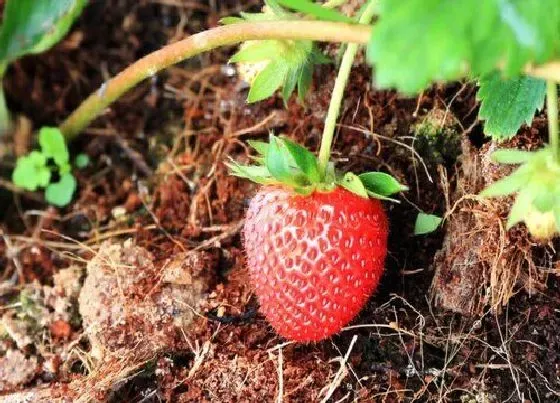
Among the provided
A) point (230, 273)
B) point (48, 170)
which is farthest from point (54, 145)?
point (230, 273)

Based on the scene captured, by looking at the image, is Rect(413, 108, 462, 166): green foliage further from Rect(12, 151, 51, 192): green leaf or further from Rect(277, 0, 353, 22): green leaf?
Rect(12, 151, 51, 192): green leaf

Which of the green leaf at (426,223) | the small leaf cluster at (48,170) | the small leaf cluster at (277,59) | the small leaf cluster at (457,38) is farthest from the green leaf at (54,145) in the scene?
the small leaf cluster at (457,38)

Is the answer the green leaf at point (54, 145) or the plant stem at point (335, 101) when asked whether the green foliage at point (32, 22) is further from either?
the plant stem at point (335, 101)

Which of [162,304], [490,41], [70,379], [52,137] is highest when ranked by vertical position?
[490,41]

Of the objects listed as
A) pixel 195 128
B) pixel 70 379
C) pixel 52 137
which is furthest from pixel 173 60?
pixel 70 379

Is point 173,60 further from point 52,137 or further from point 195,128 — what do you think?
point 52,137
